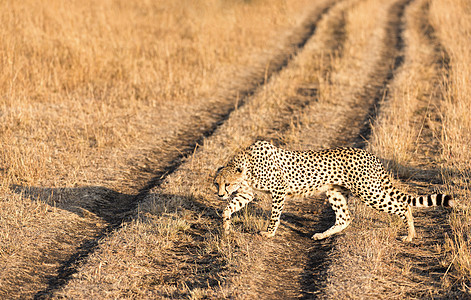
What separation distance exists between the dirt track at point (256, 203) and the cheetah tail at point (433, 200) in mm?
668

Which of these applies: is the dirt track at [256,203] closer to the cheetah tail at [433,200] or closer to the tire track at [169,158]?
the tire track at [169,158]

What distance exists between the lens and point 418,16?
789 inches

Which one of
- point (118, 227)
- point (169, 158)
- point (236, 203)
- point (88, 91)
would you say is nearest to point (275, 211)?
point (236, 203)

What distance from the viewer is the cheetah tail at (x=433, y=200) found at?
5.38 meters

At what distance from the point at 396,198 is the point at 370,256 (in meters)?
0.77

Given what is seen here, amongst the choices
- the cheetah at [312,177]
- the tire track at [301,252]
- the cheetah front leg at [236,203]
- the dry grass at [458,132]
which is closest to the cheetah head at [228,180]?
the cheetah at [312,177]

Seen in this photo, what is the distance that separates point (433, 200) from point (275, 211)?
1.61 meters

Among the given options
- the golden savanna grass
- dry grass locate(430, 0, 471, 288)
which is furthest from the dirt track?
dry grass locate(430, 0, 471, 288)

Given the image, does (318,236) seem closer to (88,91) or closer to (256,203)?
(256,203)

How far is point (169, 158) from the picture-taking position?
27.6 feet

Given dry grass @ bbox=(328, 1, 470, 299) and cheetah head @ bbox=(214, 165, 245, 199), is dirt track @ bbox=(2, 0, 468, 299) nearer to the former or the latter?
dry grass @ bbox=(328, 1, 470, 299)

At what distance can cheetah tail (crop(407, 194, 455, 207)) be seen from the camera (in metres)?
5.38

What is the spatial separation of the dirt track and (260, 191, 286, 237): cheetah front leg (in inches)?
4.5

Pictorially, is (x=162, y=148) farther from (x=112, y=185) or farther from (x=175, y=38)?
(x=175, y=38)
